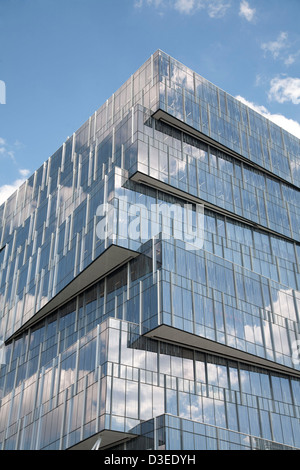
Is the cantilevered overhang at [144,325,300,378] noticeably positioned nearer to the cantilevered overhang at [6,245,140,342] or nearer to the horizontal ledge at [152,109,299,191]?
the cantilevered overhang at [6,245,140,342]

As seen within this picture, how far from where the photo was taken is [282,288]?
6128cm

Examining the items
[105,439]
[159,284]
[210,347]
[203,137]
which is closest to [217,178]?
[203,137]

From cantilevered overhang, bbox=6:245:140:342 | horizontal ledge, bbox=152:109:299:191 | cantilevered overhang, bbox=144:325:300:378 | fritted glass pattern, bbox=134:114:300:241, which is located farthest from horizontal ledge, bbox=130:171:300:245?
cantilevered overhang, bbox=144:325:300:378

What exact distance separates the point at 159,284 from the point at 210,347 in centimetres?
830

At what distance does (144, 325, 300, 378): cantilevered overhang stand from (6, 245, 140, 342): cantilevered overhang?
8.19 m

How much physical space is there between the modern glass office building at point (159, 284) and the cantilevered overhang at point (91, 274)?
19cm

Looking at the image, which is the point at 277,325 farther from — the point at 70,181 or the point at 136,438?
the point at 70,181

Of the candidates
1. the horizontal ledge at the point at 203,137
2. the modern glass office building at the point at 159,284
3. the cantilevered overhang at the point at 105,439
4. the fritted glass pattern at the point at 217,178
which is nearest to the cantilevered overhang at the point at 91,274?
the modern glass office building at the point at 159,284

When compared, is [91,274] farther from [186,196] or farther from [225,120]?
[225,120]

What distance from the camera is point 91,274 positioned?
56.6 metres

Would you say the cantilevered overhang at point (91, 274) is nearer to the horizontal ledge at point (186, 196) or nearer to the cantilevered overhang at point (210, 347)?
the cantilevered overhang at point (210, 347)
